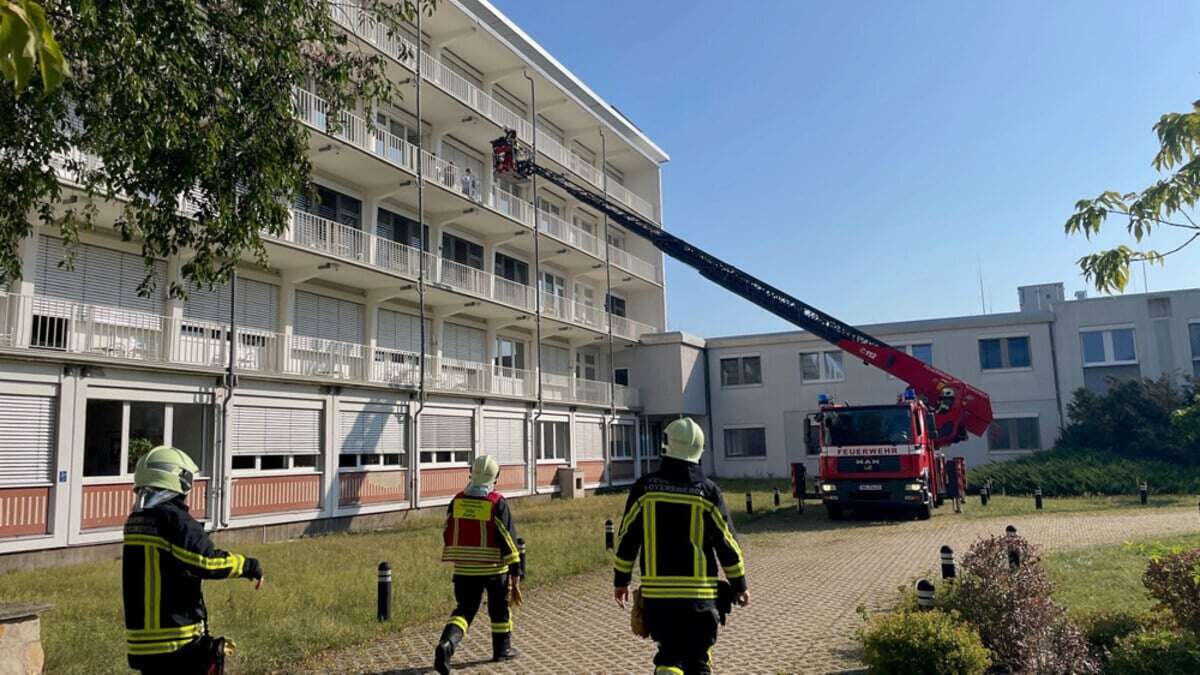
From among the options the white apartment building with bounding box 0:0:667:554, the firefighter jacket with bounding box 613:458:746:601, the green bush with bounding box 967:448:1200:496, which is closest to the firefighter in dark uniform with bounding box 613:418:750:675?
the firefighter jacket with bounding box 613:458:746:601

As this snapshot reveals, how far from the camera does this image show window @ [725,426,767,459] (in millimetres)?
37938

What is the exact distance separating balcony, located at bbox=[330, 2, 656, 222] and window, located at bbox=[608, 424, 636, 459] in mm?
10940

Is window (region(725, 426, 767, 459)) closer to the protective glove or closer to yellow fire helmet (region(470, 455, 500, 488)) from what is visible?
the protective glove

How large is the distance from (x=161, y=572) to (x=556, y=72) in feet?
105

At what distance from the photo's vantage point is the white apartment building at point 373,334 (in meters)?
15.3

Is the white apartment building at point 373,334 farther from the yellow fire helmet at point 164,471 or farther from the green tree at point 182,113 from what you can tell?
the yellow fire helmet at point 164,471

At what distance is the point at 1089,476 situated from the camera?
25.8 metres

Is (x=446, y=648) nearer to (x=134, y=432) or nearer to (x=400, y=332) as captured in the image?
(x=134, y=432)

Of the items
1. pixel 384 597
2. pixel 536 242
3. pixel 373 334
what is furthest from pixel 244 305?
pixel 384 597

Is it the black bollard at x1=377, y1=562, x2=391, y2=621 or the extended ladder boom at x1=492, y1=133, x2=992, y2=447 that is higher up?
the extended ladder boom at x1=492, y1=133, x2=992, y2=447

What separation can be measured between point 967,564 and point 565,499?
23.4 metres

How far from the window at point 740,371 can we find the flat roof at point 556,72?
38.1ft

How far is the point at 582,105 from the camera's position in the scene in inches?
Result: 1401

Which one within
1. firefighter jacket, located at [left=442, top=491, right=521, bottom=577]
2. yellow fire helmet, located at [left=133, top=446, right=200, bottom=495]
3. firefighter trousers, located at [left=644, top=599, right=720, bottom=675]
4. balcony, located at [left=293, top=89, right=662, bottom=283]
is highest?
balcony, located at [left=293, top=89, right=662, bottom=283]
